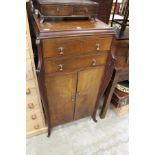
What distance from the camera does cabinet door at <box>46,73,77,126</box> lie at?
1.19m

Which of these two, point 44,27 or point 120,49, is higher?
point 44,27

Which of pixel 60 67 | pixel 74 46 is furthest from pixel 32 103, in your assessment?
pixel 74 46

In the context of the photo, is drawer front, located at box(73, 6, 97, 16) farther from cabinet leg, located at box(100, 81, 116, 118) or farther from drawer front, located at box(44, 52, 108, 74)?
cabinet leg, located at box(100, 81, 116, 118)

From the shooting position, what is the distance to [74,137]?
1.60 metres

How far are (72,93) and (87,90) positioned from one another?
0.49 feet

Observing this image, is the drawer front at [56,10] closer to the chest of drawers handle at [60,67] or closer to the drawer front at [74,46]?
the drawer front at [74,46]

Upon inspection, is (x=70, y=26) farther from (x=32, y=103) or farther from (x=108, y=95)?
(x=108, y=95)

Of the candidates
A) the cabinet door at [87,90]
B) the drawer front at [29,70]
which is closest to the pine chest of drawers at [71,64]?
the cabinet door at [87,90]

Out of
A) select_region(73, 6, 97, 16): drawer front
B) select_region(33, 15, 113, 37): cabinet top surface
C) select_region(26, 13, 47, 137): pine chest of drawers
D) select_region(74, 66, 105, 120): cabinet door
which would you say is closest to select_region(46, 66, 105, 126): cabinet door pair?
select_region(74, 66, 105, 120): cabinet door

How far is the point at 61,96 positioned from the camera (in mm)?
1302

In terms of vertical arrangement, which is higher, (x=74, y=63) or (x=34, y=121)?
(x=74, y=63)
